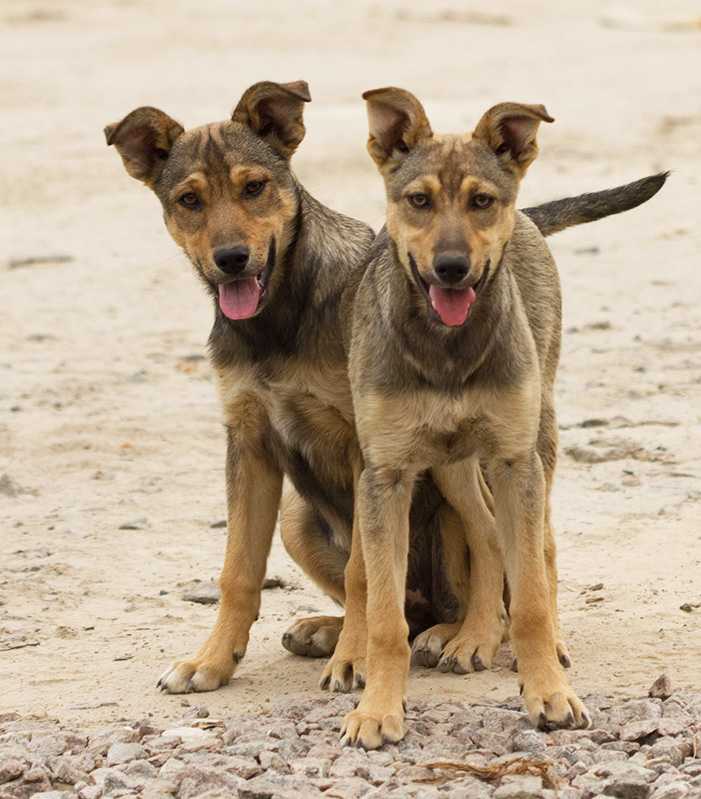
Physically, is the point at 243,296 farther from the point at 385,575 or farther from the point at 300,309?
the point at 385,575

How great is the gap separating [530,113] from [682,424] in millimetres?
3972

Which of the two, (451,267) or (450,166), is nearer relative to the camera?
(451,267)

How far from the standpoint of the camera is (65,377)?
1181 centimetres

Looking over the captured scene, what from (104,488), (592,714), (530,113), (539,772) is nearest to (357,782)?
(539,772)

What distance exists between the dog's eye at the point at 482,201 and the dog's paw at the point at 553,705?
65.8 inches

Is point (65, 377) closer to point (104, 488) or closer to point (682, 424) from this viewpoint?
point (104, 488)

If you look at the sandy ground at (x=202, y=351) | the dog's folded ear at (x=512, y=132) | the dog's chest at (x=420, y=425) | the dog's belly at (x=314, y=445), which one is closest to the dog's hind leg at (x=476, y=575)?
the sandy ground at (x=202, y=351)

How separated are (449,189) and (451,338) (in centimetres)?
53

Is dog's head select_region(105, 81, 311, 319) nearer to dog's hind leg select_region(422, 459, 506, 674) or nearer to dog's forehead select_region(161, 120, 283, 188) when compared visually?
dog's forehead select_region(161, 120, 283, 188)

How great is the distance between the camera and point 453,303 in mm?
6133

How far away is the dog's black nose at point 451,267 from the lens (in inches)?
235

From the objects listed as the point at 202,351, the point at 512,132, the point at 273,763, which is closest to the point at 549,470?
the point at 512,132

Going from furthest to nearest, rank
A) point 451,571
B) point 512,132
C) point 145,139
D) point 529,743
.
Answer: point 451,571 < point 145,139 < point 512,132 < point 529,743

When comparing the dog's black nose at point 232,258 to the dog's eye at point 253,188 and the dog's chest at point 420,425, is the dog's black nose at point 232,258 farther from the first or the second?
the dog's chest at point 420,425
